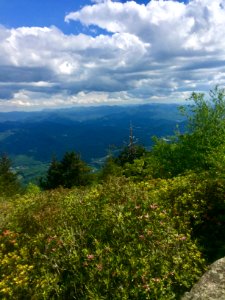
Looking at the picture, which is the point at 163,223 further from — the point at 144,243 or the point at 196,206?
the point at 196,206

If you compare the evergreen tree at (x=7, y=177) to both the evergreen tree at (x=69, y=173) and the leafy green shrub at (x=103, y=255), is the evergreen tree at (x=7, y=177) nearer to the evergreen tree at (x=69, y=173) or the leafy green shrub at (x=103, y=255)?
the evergreen tree at (x=69, y=173)

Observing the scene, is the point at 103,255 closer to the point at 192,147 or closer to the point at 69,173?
the point at 192,147

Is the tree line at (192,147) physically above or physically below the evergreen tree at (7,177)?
above

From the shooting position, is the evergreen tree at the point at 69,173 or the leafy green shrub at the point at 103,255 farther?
the evergreen tree at the point at 69,173

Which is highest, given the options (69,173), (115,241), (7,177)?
(115,241)

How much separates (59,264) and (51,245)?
0.71m

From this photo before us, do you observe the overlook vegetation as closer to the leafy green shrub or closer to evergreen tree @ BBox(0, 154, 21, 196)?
the leafy green shrub

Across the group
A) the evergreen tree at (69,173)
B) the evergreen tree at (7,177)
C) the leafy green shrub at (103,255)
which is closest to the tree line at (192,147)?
the leafy green shrub at (103,255)

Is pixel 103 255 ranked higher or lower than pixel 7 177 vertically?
higher

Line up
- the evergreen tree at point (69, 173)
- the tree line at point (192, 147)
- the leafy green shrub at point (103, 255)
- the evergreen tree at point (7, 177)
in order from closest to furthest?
the leafy green shrub at point (103, 255) < the tree line at point (192, 147) < the evergreen tree at point (69, 173) < the evergreen tree at point (7, 177)

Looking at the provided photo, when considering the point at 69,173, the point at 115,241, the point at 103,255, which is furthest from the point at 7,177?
the point at 103,255

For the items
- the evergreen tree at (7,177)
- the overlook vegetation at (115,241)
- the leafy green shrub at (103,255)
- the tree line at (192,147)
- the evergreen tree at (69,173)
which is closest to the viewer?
the leafy green shrub at (103,255)

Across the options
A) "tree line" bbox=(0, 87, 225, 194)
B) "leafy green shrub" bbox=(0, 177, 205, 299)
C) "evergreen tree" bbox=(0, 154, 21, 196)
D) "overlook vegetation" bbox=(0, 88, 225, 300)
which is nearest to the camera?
"leafy green shrub" bbox=(0, 177, 205, 299)

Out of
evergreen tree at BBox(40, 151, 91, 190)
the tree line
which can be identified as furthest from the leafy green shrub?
evergreen tree at BBox(40, 151, 91, 190)
